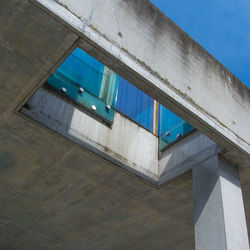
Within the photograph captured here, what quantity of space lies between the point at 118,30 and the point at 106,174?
4181 mm

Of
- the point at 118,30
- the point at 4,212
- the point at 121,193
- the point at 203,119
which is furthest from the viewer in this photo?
the point at 4,212

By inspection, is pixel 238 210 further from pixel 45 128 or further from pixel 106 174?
pixel 45 128

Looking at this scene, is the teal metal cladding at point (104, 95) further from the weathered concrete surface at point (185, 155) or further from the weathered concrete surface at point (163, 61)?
the weathered concrete surface at point (163, 61)

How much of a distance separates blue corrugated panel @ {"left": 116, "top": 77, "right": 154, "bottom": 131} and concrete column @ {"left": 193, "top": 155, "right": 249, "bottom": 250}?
269cm

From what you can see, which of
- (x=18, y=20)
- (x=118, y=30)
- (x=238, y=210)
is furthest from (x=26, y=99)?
(x=238, y=210)

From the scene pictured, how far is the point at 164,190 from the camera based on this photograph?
8.75m

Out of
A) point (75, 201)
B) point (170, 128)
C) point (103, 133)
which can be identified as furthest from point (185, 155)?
point (75, 201)

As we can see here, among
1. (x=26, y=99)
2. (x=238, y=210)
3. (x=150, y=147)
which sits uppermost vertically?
(x=150, y=147)

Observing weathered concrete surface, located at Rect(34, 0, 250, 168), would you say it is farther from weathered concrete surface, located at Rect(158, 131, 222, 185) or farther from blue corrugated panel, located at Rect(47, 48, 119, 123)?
blue corrugated panel, located at Rect(47, 48, 119, 123)

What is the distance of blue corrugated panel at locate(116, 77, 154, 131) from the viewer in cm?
930

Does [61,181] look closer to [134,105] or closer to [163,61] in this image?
[134,105]

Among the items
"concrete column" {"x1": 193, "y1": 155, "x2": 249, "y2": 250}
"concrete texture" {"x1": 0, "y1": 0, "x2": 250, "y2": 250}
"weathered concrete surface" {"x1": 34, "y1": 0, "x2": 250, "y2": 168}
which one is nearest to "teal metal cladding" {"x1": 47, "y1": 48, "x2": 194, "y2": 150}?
"concrete texture" {"x1": 0, "y1": 0, "x2": 250, "y2": 250}

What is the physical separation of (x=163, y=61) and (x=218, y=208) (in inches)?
112

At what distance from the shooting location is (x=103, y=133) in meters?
8.27
